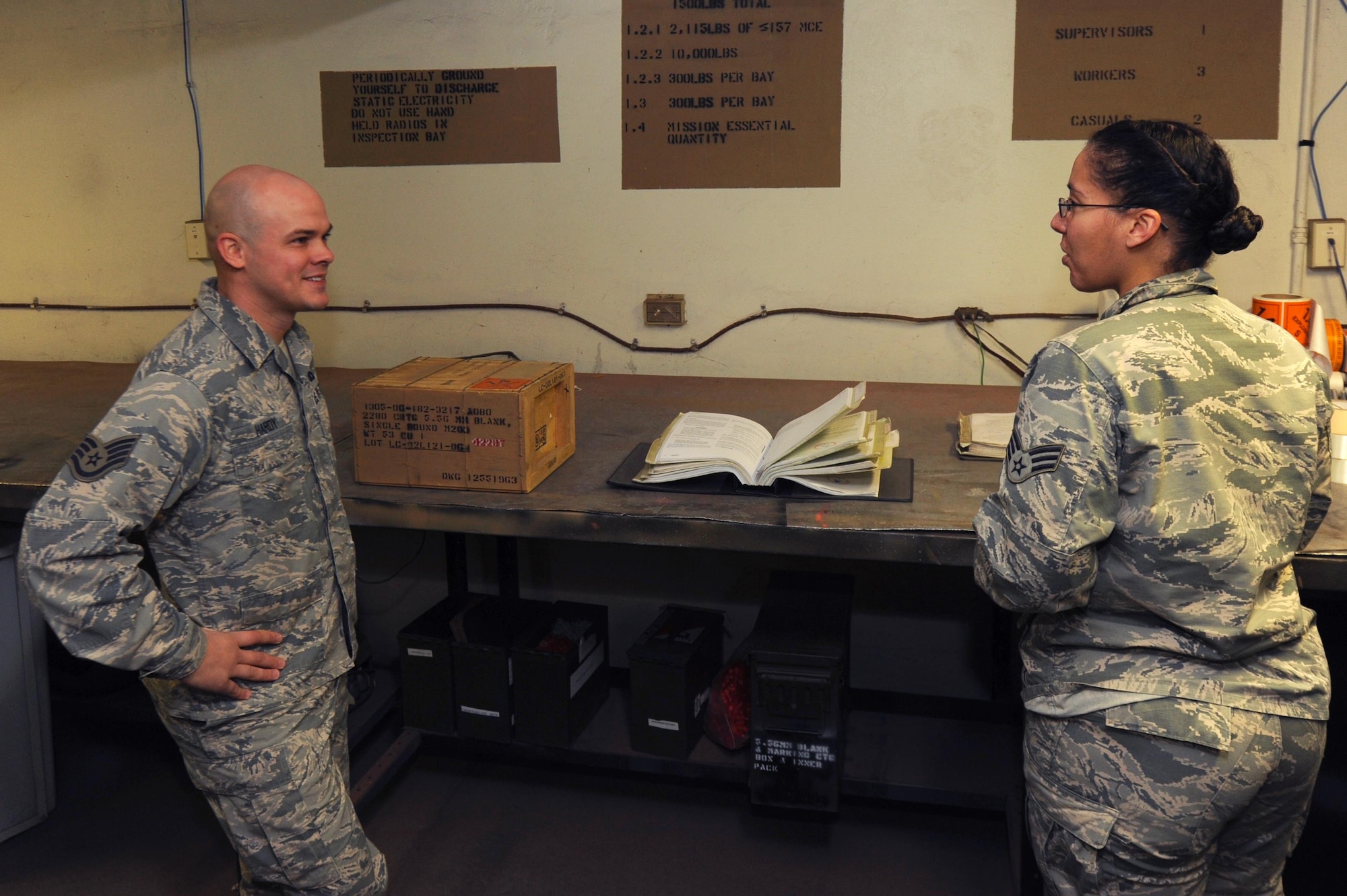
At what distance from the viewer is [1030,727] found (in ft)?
4.44

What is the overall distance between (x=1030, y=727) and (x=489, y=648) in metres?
1.14

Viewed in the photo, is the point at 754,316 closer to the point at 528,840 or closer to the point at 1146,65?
the point at 1146,65

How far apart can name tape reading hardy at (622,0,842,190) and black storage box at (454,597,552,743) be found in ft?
3.67

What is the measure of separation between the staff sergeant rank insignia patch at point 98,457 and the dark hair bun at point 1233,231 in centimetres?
127

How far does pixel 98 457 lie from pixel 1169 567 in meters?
1.23

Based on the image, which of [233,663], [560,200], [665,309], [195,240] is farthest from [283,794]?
[195,240]

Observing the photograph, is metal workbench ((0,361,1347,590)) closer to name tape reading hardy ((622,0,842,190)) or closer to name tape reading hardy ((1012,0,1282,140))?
name tape reading hardy ((622,0,842,190))

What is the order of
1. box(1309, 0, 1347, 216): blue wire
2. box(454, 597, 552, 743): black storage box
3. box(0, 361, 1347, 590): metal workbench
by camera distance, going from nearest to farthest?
box(0, 361, 1347, 590): metal workbench, box(454, 597, 552, 743): black storage box, box(1309, 0, 1347, 216): blue wire

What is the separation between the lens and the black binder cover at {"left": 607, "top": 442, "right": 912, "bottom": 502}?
1664 mm

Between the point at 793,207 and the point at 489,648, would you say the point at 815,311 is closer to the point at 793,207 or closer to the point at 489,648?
the point at 793,207

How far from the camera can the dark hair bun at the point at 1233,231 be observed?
119 centimetres

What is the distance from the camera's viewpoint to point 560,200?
104 inches

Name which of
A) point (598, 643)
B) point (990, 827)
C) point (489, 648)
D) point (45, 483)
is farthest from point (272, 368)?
point (990, 827)

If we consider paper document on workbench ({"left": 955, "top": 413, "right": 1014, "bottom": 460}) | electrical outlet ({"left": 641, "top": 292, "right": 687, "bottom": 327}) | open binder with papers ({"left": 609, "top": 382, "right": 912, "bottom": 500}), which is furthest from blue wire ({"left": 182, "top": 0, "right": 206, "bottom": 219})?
paper document on workbench ({"left": 955, "top": 413, "right": 1014, "bottom": 460})
